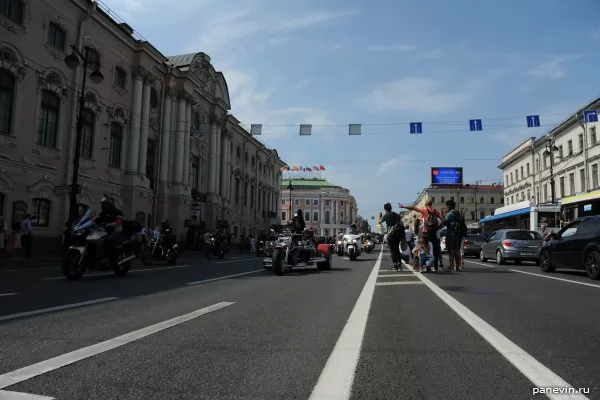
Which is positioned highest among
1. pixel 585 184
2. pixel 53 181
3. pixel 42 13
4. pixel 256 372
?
pixel 42 13

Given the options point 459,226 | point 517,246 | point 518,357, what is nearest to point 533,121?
point 517,246

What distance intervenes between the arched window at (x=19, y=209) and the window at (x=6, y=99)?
10.6 ft

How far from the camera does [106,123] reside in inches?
1084

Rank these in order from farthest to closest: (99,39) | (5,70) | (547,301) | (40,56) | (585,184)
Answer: (585,184)
(99,39)
(40,56)
(5,70)
(547,301)

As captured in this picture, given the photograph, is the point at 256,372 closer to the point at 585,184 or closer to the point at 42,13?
the point at 42,13

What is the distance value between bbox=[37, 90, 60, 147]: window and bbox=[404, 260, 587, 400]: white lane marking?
2283 cm

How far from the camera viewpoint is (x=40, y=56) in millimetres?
22141

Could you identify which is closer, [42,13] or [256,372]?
[256,372]

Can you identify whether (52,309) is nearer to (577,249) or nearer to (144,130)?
(577,249)

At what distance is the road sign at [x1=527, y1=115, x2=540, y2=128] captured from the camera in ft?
77.5

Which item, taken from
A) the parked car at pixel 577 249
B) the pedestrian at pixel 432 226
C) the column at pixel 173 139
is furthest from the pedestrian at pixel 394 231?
the column at pixel 173 139

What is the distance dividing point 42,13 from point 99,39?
4.64 meters

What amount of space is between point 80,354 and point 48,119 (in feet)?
75.0

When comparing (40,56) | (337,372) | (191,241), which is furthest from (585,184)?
(337,372)
